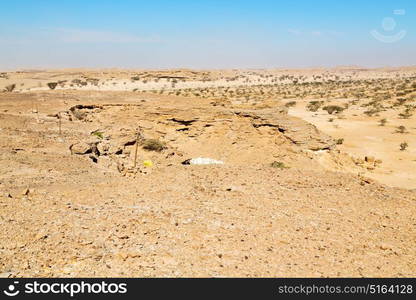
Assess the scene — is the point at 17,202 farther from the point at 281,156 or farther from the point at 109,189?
the point at 281,156

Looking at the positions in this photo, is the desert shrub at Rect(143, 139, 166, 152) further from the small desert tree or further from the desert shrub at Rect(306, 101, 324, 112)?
the desert shrub at Rect(306, 101, 324, 112)

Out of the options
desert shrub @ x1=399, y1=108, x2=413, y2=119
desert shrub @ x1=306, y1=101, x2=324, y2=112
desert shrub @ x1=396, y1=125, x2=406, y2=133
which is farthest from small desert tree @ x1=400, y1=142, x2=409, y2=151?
desert shrub @ x1=306, y1=101, x2=324, y2=112

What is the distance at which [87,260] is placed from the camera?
16.1 ft

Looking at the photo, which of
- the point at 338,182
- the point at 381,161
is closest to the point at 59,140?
the point at 338,182

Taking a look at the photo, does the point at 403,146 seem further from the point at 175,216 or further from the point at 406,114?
the point at 175,216

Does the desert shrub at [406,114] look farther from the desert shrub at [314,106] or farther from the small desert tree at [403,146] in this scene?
the small desert tree at [403,146]

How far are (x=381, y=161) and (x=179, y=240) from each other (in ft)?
47.8

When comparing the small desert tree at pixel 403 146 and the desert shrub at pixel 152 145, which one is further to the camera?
the small desert tree at pixel 403 146

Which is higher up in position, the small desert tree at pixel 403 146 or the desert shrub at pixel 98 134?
the desert shrub at pixel 98 134

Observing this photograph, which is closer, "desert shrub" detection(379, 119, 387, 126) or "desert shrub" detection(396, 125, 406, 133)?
"desert shrub" detection(396, 125, 406, 133)

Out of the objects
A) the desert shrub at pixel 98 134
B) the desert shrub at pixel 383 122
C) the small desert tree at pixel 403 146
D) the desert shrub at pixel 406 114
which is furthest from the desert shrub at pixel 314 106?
the desert shrub at pixel 98 134

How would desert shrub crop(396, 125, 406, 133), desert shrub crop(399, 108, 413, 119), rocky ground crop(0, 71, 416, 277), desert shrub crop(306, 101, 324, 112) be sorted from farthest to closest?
desert shrub crop(306, 101, 324, 112)
desert shrub crop(399, 108, 413, 119)
desert shrub crop(396, 125, 406, 133)
rocky ground crop(0, 71, 416, 277)

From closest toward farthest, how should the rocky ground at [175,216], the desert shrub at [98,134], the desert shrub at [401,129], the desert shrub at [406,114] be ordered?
the rocky ground at [175,216]
the desert shrub at [98,134]
the desert shrub at [401,129]
the desert shrub at [406,114]

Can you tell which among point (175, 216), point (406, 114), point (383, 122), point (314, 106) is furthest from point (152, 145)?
point (314, 106)
